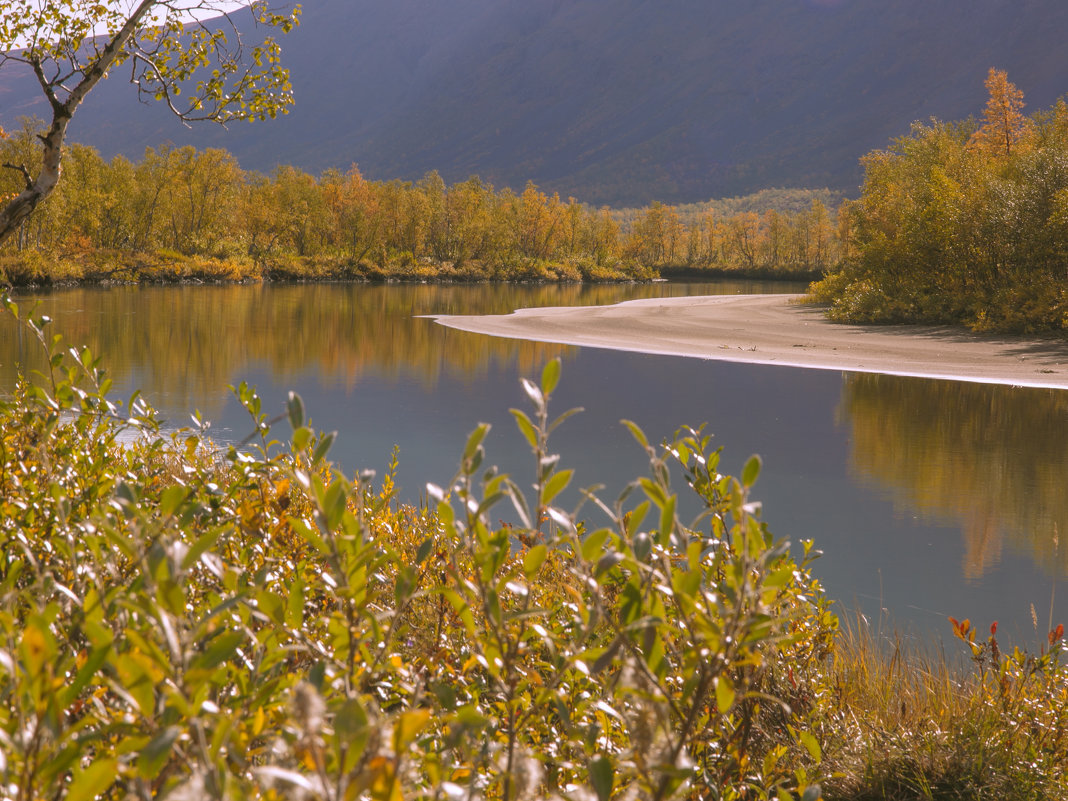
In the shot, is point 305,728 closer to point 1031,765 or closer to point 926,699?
point 1031,765

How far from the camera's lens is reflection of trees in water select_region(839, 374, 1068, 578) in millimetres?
7039

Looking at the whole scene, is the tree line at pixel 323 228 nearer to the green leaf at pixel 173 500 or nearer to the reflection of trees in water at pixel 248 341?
the reflection of trees in water at pixel 248 341

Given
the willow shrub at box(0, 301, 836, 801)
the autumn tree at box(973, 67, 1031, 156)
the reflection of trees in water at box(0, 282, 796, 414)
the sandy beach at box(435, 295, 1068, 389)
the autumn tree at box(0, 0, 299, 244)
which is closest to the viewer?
the willow shrub at box(0, 301, 836, 801)

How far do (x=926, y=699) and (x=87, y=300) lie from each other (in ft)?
106

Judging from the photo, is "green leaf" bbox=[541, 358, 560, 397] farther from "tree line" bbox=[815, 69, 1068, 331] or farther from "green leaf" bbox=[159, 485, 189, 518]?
"tree line" bbox=[815, 69, 1068, 331]

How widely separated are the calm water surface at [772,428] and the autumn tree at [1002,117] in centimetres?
2424

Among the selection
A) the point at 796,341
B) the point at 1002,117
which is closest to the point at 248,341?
the point at 796,341

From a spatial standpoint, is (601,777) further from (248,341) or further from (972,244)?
Answer: (972,244)

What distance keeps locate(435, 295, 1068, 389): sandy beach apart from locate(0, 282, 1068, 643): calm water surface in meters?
1.22

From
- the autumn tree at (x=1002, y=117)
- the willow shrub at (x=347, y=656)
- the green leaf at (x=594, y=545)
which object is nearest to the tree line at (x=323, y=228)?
the willow shrub at (x=347, y=656)

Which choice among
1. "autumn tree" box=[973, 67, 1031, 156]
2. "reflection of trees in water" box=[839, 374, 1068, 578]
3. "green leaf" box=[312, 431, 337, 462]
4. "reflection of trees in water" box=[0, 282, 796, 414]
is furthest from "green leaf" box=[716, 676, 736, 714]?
"autumn tree" box=[973, 67, 1031, 156]

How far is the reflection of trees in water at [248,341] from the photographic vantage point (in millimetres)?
15164

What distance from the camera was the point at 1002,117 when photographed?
35375 mm

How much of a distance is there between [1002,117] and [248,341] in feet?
107
